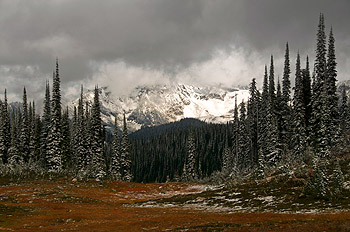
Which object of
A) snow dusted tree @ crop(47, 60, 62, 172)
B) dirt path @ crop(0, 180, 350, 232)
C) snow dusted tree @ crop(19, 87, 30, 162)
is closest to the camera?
dirt path @ crop(0, 180, 350, 232)

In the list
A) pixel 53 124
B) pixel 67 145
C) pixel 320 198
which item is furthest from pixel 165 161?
pixel 320 198

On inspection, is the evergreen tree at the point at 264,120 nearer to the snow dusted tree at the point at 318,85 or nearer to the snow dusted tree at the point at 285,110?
the snow dusted tree at the point at 285,110

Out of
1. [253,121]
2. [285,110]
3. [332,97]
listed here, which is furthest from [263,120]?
[332,97]

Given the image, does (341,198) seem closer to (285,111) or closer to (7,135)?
(285,111)

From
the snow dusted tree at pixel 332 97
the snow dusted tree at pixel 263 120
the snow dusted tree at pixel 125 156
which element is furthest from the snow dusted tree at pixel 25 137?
the snow dusted tree at pixel 332 97

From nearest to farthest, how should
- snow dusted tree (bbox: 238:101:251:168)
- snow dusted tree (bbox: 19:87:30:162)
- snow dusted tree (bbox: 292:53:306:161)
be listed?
snow dusted tree (bbox: 292:53:306:161), snow dusted tree (bbox: 19:87:30:162), snow dusted tree (bbox: 238:101:251:168)

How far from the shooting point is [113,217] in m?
32.6

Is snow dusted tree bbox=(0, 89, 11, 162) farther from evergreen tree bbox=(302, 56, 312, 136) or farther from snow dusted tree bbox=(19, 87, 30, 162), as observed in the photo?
evergreen tree bbox=(302, 56, 312, 136)

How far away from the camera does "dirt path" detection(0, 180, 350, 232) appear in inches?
775

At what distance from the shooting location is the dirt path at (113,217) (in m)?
19.7

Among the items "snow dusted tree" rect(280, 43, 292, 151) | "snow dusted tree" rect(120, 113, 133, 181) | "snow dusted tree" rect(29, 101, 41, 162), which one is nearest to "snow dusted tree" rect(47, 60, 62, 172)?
"snow dusted tree" rect(29, 101, 41, 162)

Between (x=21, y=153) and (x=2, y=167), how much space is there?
15.2 meters

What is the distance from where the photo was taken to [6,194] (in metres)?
48.5

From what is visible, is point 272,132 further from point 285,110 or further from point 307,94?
point 307,94
